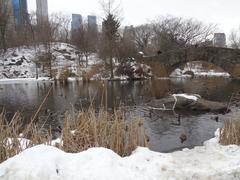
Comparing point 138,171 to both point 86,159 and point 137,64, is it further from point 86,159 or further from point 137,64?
point 137,64

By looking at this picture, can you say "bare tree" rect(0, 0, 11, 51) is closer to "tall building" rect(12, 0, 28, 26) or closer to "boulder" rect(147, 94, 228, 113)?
"tall building" rect(12, 0, 28, 26)

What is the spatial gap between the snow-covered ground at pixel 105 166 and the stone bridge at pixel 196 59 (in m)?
27.2

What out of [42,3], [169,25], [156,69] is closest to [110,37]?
[156,69]

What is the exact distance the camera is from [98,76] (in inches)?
1115

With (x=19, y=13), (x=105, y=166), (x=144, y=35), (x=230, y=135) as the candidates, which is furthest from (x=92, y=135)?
(x=19, y=13)

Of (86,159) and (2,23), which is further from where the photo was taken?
(2,23)

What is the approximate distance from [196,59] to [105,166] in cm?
2859

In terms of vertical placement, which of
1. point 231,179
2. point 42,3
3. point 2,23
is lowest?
point 231,179

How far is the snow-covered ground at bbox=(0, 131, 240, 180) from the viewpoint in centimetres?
325

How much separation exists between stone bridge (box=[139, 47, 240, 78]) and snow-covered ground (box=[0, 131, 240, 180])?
2718 centimetres

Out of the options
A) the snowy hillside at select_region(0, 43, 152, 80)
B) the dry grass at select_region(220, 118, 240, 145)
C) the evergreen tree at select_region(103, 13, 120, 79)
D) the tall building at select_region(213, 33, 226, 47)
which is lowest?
the dry grass at select_region(220, 118, 240, 145)

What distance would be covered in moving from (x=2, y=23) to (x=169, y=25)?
87.8 ft

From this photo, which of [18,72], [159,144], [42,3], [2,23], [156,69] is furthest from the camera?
[42,3]

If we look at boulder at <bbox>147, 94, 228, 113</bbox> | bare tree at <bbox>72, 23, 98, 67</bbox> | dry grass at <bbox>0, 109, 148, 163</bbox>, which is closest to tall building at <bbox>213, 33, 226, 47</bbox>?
bare tree at <bbox>72, 23, 98, 67</bbox>
